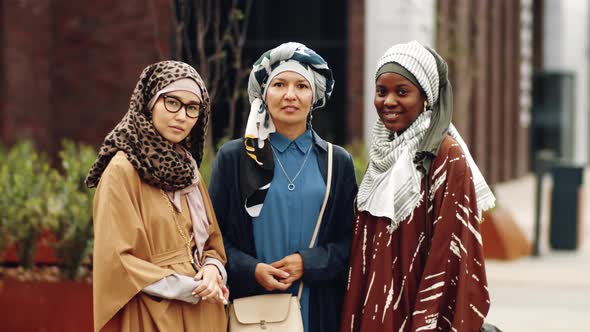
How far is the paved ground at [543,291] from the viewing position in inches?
344

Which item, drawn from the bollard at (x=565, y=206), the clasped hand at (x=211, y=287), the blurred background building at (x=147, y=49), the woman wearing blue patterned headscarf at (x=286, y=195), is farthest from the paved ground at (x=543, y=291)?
the clasped hand at (x=211, y=287)

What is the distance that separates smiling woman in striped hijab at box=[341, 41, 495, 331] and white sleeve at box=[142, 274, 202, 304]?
0.80 meters

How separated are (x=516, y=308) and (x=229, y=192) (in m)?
5.56

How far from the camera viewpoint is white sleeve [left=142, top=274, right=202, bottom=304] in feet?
13.2

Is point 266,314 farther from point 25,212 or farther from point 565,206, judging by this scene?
point 565,206

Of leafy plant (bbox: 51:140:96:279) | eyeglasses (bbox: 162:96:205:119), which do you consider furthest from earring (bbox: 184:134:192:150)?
leafy plant (bbox: 51:140:96:279)

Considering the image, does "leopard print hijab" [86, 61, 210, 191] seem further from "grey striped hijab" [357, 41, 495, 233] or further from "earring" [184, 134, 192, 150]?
"grey striped hijab" [357, 41, 495, 233]

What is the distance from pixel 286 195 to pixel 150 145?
0.72 meters

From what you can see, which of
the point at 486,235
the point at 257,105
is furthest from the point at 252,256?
the point at 486,235

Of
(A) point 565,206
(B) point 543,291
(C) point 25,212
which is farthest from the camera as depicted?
(A) point 565,206

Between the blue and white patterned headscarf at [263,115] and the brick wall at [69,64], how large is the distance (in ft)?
40.6

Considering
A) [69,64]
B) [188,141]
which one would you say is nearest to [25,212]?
[188,141]

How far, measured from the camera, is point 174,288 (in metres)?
4.05

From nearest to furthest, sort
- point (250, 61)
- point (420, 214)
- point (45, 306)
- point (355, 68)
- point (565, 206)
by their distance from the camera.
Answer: point (420, 214) < point (45, 306) < point (250, 61) < point (565, 206) < point (355, 68)
